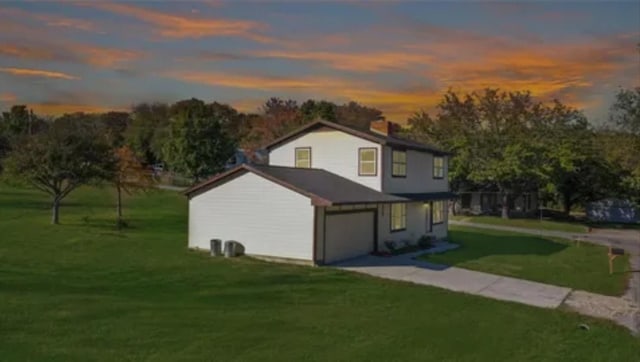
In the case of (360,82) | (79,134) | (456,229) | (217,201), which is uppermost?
(360,82)

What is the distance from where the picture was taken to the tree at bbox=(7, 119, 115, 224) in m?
28.3

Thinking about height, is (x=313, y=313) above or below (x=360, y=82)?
below

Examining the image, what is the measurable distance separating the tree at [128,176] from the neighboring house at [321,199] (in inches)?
348

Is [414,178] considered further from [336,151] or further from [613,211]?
[613,211]

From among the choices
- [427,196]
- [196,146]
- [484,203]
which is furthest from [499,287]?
[196,146]

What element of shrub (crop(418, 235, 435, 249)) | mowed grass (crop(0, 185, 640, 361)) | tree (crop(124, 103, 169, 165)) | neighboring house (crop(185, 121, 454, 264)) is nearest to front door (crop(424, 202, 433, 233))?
neighboring house (crop(185, 121, 454, 264))

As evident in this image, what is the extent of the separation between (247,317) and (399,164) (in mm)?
15705

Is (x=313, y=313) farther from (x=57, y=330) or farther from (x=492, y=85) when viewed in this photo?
(x=492, y=85)

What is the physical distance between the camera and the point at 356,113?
3415 inches

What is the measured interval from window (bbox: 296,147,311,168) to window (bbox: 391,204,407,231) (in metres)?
4.41

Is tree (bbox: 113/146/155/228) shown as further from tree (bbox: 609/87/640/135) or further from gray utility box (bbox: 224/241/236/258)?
tree (bbox: 609/87/640/135)

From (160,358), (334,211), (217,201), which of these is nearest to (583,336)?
(160,358)

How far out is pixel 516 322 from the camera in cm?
1356

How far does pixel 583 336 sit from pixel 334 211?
34.8 ft
